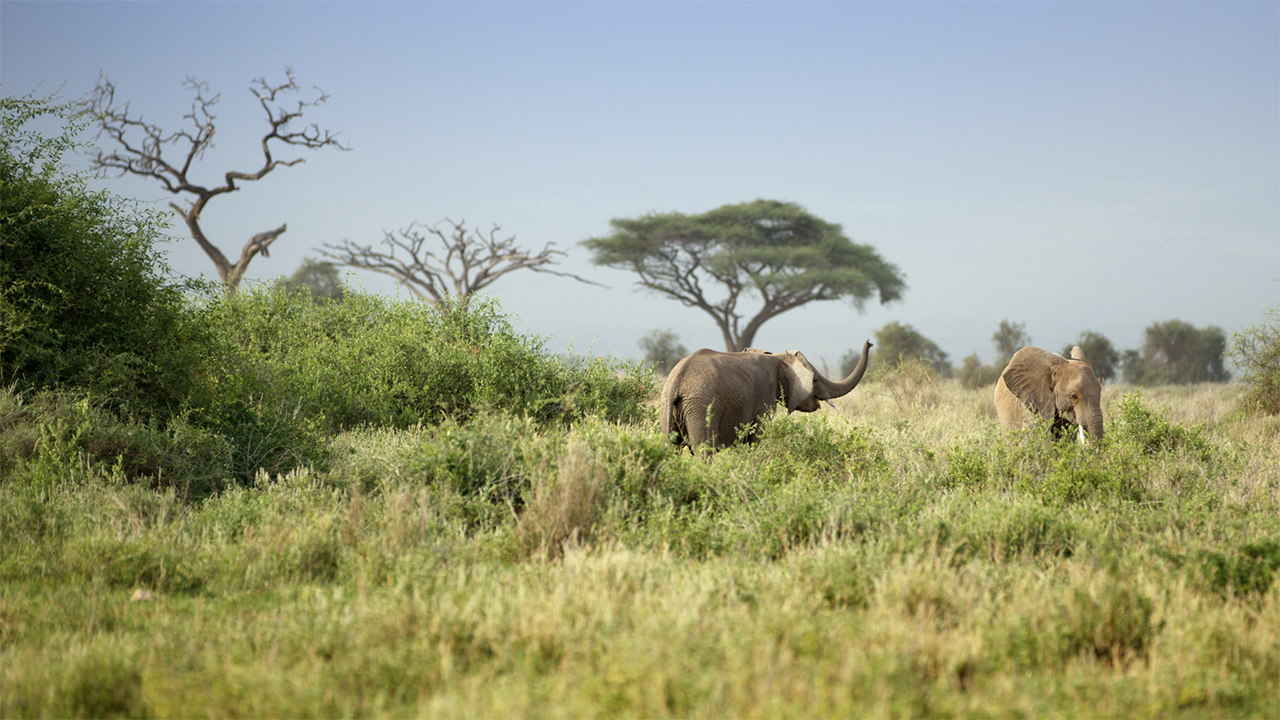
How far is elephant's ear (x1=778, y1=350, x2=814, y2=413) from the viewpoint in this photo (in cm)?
964

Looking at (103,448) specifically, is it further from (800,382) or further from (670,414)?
(800,382)

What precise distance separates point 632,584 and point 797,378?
230 inches

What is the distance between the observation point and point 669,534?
17.4 feet

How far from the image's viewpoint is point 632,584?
4238 millimetres

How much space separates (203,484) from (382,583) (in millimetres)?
3483

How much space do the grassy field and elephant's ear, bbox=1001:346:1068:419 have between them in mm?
2491

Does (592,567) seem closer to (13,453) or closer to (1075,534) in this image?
(1075,534)

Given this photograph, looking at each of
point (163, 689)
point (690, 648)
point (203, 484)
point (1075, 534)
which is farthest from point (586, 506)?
point (203, 484)

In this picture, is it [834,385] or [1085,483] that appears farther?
[834,385]

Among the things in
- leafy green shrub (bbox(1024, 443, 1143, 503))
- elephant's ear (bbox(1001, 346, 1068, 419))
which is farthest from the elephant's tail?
elephant's ear (bbox(1001, 346, 1068, 419))

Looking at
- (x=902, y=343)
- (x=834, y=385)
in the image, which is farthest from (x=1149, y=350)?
(x=834, y=385)

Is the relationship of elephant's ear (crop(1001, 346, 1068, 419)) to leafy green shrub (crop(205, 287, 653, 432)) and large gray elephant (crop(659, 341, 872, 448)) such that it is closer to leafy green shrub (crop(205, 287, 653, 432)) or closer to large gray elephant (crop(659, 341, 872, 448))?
large gray elephant (crop(659, 341, 872, 448))

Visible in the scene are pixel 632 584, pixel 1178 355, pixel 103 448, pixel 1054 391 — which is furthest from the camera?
pixel 1178 355

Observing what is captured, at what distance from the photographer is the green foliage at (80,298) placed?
25.3 ft
